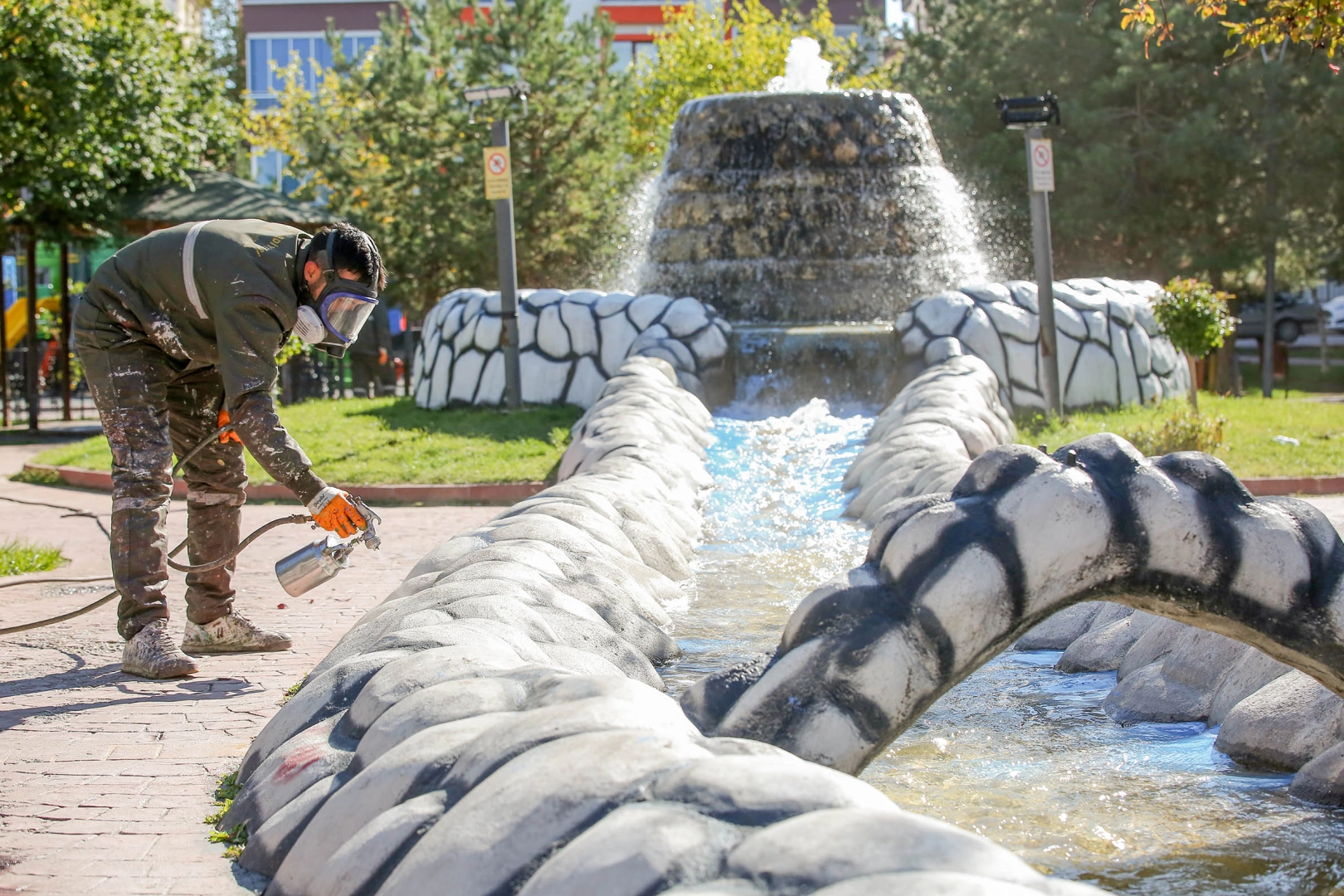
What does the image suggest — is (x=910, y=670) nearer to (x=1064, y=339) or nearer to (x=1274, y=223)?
(x=1064, y=339)

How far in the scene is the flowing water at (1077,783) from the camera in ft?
8.05

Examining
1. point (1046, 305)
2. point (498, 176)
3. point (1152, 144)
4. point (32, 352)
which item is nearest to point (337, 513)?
point (1046, 305)

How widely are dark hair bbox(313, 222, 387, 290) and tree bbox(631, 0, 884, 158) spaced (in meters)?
24.9

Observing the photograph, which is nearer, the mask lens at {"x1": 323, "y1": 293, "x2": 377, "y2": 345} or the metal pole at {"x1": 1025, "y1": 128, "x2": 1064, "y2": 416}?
the mask lens at {"x1": 323, "y1": 293, "x2": 377, "y2": 345}

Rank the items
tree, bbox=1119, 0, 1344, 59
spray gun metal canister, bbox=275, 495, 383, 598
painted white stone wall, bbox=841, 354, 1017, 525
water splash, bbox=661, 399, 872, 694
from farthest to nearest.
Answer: painted white stone wall, bbox=841, 354, 1017, 525 < tree, bbox=1119, 0, 1344, 59 < water splash, bbox=661, 399, 872, 694 < spray gun metal canister, bbox=275, 495, 383, 598

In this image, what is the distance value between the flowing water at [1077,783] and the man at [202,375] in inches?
57.7

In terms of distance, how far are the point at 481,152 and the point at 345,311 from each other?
58.1 feet

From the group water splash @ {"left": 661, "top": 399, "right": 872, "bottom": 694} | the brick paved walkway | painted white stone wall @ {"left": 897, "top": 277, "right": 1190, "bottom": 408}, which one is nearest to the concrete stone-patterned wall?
the brick paved walkway

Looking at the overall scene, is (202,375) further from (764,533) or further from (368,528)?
(764,533)

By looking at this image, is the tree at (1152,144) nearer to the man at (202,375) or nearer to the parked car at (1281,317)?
the parked car at (1281,317)

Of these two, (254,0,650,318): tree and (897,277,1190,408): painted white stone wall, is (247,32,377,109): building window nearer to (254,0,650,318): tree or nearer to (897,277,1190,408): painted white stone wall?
(254,0,650,318): tree

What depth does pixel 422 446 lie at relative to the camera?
10133mm

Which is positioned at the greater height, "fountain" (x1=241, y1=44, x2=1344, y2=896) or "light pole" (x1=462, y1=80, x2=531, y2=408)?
"light pole" (x1=462, y1=80, x2=531, y2=408)

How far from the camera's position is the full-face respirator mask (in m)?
4.12
